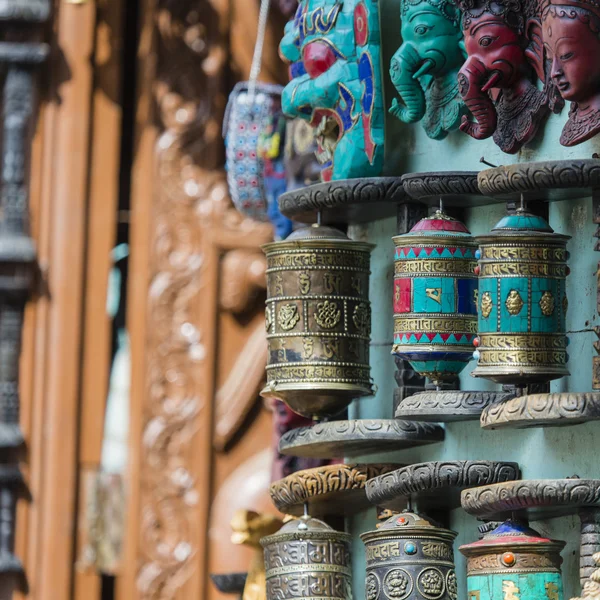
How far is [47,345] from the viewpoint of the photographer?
16.1ft

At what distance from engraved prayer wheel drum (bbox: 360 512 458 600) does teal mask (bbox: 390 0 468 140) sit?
551mm

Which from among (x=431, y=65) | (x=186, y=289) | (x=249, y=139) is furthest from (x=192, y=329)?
(x=431, y=65)

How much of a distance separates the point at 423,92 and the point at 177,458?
2.00 metres

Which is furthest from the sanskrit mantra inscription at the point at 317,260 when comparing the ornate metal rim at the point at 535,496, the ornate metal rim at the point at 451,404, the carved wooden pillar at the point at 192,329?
the carved wooden pillar at the point at 192,329

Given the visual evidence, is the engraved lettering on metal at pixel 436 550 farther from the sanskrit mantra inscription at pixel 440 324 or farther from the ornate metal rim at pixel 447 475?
the sanskrit mantra inscription at pixel 440 324

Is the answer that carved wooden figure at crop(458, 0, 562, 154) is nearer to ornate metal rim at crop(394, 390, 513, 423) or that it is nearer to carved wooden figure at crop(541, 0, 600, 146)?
carved wooden figure at crop(541, 0, 600, 146)

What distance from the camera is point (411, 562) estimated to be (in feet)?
8.97

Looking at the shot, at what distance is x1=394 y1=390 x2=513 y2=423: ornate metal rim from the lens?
2748mm

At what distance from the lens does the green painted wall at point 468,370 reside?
264 cm

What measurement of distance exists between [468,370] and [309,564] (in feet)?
1.11

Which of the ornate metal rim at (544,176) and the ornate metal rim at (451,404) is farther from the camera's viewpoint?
the ornate metal rim at (451,404)

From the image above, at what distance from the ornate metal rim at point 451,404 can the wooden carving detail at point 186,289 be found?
2016mm

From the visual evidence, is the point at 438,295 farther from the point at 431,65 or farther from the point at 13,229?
the point at 13,229

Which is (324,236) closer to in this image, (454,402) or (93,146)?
(454,402)
